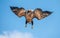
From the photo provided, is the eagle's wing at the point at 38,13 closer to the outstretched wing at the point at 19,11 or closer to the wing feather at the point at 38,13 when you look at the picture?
the wing feather at the point at 38,13

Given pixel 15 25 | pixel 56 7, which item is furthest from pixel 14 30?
pixel 56 7

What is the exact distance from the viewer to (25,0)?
225cm

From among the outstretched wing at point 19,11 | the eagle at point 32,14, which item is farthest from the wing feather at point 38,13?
the outstretched wing at point 19,11

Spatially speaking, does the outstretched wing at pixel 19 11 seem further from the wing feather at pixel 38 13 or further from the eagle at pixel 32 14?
the wing feather at pixel 38 13

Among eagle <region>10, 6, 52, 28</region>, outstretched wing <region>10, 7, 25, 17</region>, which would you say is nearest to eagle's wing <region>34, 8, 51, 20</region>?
eagle <region>10, 6, 52, 28</region>

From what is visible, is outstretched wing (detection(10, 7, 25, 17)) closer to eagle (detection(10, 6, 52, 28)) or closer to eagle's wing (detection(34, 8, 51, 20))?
eagle (detection(10, 6, 52, 28))

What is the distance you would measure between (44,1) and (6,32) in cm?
61

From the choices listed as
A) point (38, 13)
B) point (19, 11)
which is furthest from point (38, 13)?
point (19, 11)

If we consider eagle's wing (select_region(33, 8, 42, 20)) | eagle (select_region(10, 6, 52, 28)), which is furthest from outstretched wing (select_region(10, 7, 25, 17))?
eagle's wing (select_region(33, 8, 42, 20))

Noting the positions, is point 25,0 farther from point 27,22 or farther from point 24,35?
point 24,35

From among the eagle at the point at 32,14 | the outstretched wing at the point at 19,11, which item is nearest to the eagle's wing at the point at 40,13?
the eagle at the point at 32,14

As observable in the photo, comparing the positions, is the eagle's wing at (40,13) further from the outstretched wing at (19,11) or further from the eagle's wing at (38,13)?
the outstretched wing at (19,11)

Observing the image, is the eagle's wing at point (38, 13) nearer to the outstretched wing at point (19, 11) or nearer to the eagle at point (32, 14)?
the eagle at point (32, 14)

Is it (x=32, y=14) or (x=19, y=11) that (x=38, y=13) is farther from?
(x=19, y=11)
